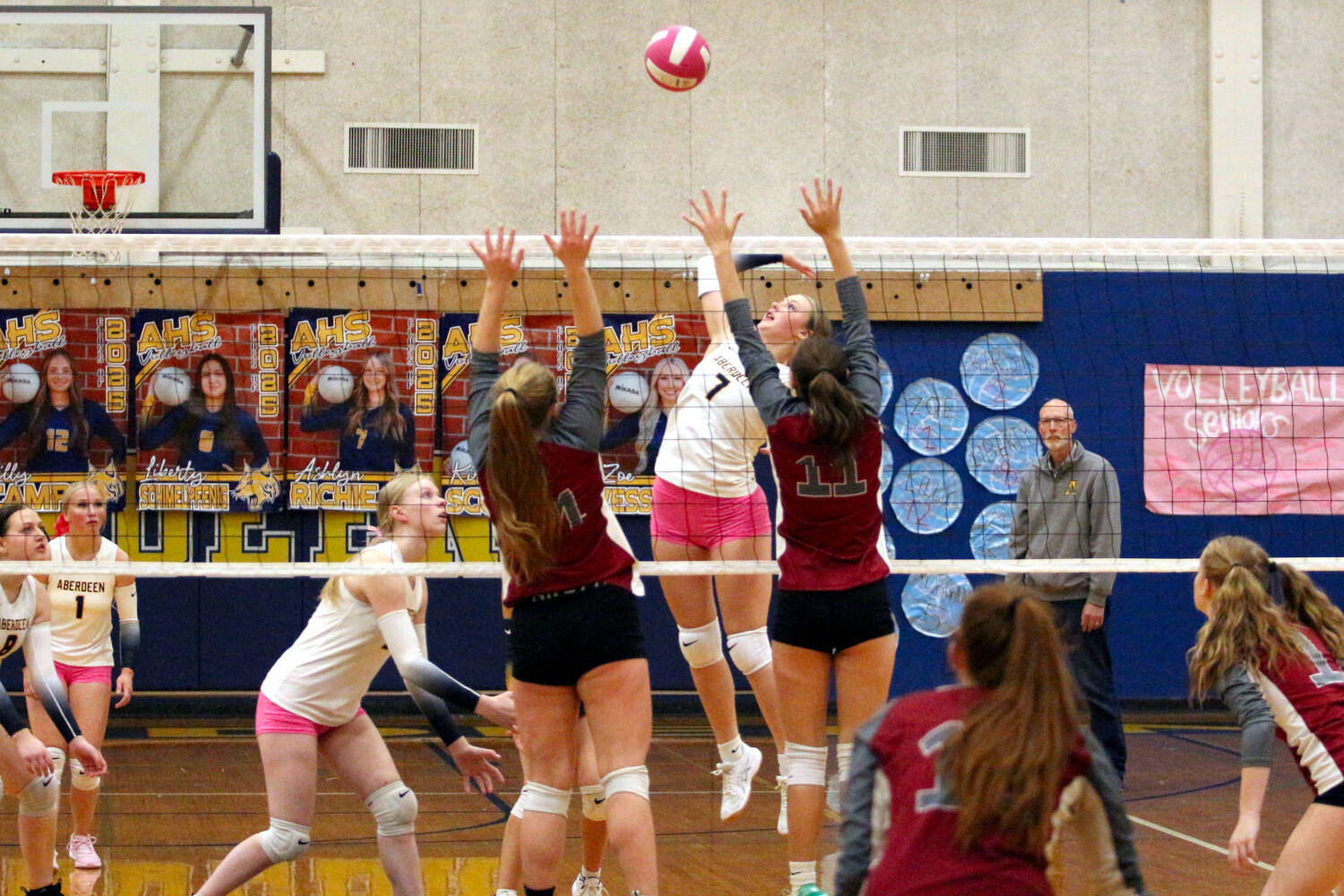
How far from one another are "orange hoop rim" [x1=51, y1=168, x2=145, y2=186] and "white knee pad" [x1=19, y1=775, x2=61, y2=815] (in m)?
5.81

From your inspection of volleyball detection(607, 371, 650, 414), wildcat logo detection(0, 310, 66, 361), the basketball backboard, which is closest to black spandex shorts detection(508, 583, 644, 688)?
volleyball detection(607, 371, 650, 414)

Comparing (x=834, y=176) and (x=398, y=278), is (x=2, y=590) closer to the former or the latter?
(x=398, y=278)

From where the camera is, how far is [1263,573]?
4.08m

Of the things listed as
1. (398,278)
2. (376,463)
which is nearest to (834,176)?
(398,278)

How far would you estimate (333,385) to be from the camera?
9.60 meters

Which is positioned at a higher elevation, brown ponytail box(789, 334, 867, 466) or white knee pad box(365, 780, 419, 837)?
brown ponytail box(789, 334, 867, 466)

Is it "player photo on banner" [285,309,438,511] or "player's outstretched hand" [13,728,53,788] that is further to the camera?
"player photo on banner" [285,309,438,511]

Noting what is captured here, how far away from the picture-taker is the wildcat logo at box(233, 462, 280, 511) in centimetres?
960

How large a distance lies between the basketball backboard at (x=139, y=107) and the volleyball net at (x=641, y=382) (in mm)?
1094

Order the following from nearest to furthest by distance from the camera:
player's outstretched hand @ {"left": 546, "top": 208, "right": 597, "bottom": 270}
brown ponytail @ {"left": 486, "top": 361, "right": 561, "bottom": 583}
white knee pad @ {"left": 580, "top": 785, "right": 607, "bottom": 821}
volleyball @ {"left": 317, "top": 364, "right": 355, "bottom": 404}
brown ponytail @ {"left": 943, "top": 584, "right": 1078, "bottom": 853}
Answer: brown ponytail @ {"left": 943, "top": 584, "right": 1078, "bottom": 853} → brown ponytail @ {"left": 486, "top": 361, "right": 561, "bottom": 583} → player's outstretched hand @ {"left": 546, "top": 208, "right": 597, "bottom": 270} → white knee pad @ {"left": 580, "top": 785, "right": 607, "bottom": 821} → volleyball @ {"left": 317, "top": 364, "right": 355, "bottom": 404}

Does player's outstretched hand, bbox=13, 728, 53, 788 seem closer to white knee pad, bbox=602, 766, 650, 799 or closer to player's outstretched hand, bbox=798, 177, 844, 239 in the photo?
white knee pad, bbox=602, 766, 650, 799

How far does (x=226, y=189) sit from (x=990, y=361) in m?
Result: 5.69

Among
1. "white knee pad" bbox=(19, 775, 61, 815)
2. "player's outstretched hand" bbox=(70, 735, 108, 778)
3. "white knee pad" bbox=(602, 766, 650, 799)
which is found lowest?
"white knee pad" bbox=(19, 775, 61, 815)

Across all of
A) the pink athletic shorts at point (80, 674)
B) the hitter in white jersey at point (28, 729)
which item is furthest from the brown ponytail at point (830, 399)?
the pink athletic shorts at point (80, 674)
